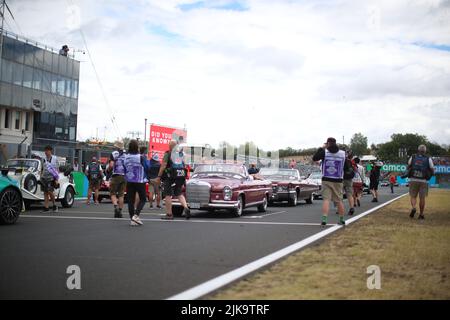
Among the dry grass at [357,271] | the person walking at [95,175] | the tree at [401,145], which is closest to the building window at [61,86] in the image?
the person walking at [95,175]

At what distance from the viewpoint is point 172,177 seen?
12.5 m

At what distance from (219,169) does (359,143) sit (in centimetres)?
13892

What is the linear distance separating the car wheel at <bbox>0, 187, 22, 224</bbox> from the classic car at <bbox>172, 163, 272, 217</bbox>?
4128 millimetres

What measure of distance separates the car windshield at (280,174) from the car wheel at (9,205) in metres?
10.9

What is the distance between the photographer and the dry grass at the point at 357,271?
487cm

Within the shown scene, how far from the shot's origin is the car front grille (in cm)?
1314

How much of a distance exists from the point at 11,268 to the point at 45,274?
0.58m

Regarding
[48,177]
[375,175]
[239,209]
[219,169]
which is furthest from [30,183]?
[375,175]

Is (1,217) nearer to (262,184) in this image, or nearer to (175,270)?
(175,270)

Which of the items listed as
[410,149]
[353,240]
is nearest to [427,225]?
[353,240]

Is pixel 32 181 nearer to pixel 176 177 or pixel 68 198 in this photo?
pixel 68 198

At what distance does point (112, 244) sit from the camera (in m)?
8.02
